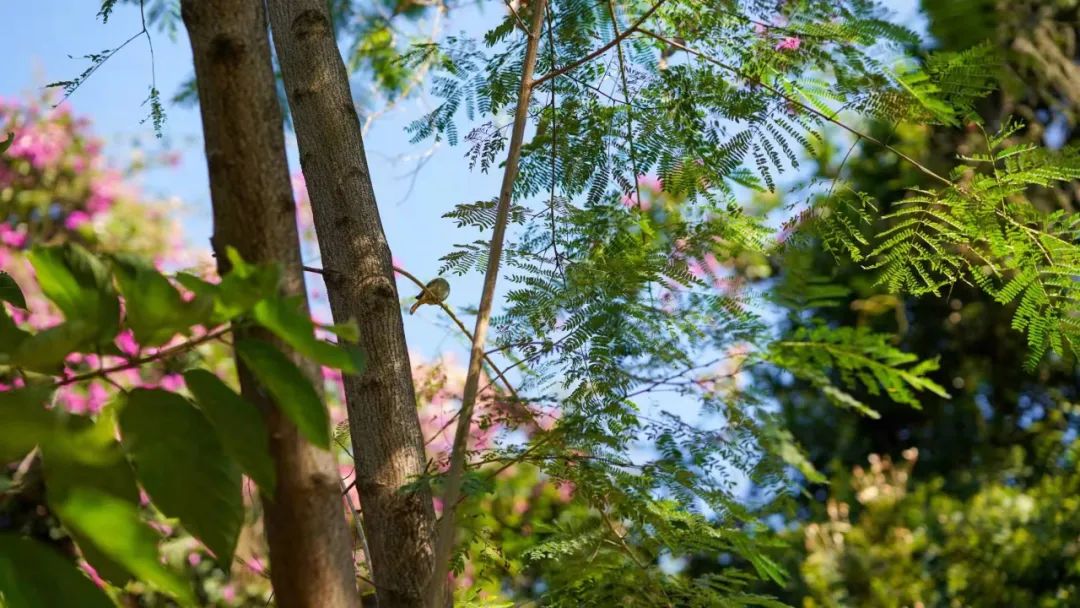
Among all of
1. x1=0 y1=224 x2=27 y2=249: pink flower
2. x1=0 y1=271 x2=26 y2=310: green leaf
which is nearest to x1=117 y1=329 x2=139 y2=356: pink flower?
x1=0 y1=271 x2=26 y2=310: green leaf

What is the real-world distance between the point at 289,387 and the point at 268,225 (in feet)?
0.63

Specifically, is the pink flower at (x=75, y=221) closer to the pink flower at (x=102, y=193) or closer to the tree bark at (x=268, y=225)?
the pink flower at (x=102, y=193)

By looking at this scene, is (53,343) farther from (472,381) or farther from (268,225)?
(472,381)

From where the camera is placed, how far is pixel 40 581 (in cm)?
69

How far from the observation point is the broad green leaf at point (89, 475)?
2.28ft

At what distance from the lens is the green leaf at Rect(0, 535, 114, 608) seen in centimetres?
68

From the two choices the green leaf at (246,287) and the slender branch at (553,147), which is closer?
the green leaf at (246,287)

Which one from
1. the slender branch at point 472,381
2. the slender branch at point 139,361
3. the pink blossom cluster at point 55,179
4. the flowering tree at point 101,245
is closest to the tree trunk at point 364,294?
the slender branch at point 472,381

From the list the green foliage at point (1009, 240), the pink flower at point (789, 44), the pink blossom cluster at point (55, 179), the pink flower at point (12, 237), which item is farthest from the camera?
the pink blossom cluster at point (55, 179)

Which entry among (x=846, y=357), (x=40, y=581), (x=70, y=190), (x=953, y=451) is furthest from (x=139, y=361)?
(x=953, y=451)

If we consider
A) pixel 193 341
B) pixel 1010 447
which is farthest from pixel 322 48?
pixel 1010 447

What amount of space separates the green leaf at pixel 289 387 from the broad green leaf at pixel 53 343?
100mm

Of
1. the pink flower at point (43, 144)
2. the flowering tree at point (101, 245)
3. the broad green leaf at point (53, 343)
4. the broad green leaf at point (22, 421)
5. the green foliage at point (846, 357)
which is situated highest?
the pink flower at point (43, 144)

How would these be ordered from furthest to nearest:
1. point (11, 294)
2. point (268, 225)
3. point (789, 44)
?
point (789, 44)
point (11, 294)
point (268, 225)
